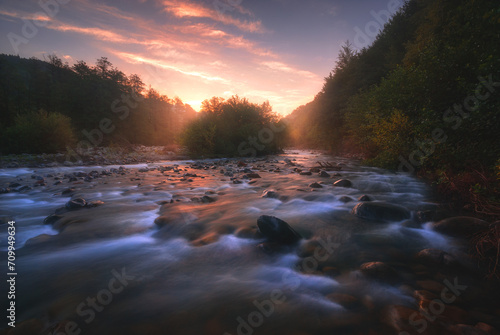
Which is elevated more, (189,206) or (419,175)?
(419,175)

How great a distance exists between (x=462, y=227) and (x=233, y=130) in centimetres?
2200

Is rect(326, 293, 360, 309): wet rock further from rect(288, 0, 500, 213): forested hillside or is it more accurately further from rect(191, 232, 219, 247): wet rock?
rect(288, 0, 500, 213): forested hillside

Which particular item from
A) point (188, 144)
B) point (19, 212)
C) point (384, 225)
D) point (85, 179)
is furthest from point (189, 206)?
point (188, 144)

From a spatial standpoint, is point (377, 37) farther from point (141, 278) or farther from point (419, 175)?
point (141, 278)

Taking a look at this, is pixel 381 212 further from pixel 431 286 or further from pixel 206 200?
pixel 206 200

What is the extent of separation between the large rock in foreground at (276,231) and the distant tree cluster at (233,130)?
18316 mm

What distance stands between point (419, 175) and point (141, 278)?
10.1m

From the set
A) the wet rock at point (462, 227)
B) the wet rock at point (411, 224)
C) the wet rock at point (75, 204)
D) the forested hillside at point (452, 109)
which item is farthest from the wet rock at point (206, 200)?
the forested hillside at point (452, 109)

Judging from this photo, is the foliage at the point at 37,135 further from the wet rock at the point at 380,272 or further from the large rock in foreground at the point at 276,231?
the wet rock at the point at 380,272

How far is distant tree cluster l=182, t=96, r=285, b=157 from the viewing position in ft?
68.7

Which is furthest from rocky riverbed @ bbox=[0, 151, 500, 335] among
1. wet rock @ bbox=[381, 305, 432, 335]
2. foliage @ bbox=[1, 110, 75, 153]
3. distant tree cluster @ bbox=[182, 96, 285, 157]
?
foliage @ bbox=[1, 110, 75, 153]

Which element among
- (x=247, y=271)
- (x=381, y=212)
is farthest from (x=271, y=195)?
(x=247, y=271)

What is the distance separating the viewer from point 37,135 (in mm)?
17000

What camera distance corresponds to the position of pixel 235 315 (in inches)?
72.1
